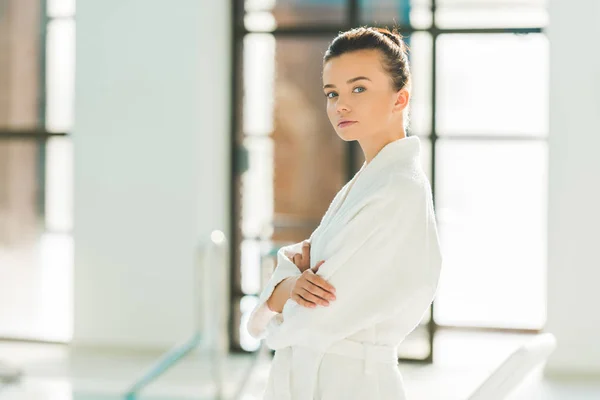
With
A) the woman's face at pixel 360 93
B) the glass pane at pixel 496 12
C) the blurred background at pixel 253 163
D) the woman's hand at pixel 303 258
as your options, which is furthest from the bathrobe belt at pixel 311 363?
the glass pane at pixel 496 12

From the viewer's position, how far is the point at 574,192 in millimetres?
4887

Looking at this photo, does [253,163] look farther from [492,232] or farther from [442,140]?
[492,232]

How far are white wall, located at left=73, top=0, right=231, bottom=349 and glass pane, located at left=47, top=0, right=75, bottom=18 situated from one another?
0.32m

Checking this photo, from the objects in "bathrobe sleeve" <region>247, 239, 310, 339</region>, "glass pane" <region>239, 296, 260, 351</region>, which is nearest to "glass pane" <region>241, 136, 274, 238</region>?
"glass pane" <region>239, 296, 260, 351</region>

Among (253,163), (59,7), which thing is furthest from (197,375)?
(59,7)

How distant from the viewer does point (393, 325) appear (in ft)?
4.40

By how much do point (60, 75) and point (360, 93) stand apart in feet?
15.3

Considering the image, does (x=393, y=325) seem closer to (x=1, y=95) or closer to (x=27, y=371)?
(x=27, y=371)

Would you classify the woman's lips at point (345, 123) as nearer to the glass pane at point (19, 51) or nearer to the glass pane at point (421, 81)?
the glass pane at point (421, 81)

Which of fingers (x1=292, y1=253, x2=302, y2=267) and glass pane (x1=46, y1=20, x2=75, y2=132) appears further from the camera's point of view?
glass pane (x1=46, y1=20, x2=75, y2=132)

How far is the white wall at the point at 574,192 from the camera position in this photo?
4848 millimetres

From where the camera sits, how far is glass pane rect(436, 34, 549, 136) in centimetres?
526

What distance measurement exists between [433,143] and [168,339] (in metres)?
1.93

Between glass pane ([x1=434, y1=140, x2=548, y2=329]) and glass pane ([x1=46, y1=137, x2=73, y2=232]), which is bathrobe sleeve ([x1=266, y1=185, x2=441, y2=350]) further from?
glass pane ([x1=46, y1=137, x2=73, y2=232])
